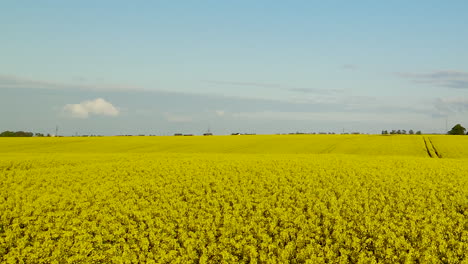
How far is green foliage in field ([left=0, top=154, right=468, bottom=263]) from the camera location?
11086 mm

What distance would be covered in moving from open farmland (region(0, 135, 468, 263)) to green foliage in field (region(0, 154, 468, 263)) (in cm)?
3

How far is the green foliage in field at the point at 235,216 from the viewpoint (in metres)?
11.1

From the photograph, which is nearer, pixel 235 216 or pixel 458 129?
pixel 235 216

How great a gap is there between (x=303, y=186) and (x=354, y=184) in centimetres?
200

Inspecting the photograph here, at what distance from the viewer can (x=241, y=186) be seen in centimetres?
1554

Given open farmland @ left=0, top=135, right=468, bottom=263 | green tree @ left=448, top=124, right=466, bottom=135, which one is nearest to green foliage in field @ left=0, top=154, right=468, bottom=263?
open farmland @ left=0, top=135, right=468, bottom=263

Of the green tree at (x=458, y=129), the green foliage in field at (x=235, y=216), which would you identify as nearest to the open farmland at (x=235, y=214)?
the green foliage in field at (x=235, y=216)

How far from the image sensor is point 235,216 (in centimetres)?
1279

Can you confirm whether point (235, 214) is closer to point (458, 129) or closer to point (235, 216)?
point (235, 216)

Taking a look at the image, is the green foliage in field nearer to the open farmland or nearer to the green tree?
the open farmland

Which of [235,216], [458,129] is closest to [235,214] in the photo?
[235,216]

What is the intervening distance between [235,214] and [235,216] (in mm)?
78

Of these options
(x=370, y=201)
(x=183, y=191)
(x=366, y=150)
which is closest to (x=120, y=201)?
(x=183, y=191)

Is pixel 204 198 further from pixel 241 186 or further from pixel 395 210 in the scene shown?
pixel 395 210
